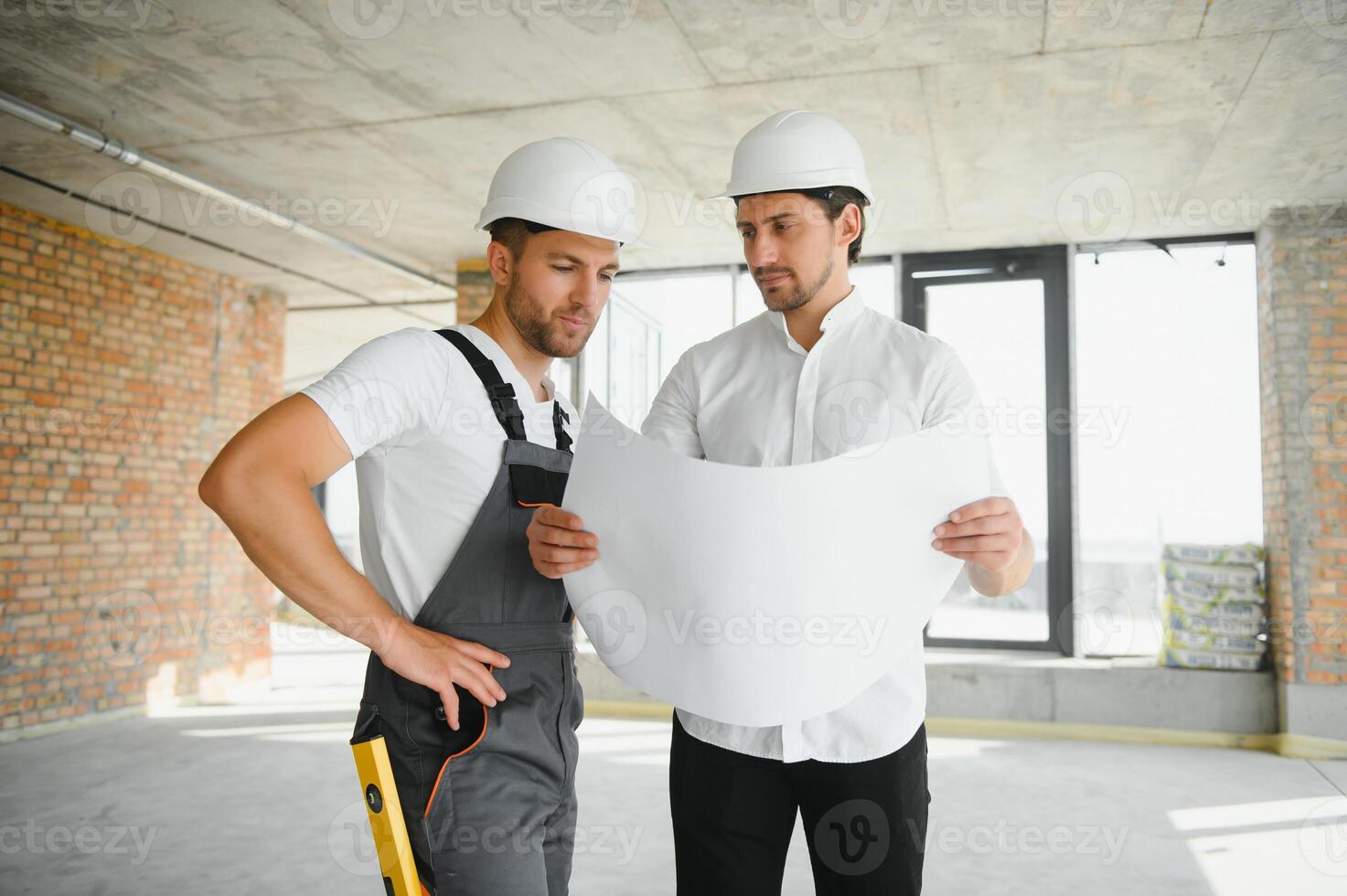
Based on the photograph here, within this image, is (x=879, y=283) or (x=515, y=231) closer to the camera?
(x=515, y=231)

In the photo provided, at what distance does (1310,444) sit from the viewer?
5.74 meters

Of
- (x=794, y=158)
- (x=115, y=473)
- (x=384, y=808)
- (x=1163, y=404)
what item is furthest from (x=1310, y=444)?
(x=115, y=473)

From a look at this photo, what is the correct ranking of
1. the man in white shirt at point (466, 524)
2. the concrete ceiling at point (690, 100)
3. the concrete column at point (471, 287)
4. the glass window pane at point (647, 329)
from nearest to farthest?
the man in white shirt at point (466, 524) < the concrete ceiling at point (690, 100) < the concrete column at point (471, 287) < the glass window pane at point (647, 329)

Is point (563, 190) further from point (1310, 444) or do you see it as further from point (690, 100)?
point (1310, 444)

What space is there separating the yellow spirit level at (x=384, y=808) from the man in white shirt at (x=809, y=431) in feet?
1.42

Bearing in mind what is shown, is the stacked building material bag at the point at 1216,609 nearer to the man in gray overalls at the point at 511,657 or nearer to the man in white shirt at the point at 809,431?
the man in white shirt at the point at 809,431

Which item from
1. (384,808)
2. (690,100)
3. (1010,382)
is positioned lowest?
(384,808)

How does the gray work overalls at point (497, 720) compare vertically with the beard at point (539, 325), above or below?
below

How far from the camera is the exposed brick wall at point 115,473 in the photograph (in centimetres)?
601

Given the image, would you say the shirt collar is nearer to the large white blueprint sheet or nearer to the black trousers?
the large white blueprint sheet

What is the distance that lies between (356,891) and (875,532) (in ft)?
10.3

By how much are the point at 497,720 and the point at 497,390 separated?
48 cm

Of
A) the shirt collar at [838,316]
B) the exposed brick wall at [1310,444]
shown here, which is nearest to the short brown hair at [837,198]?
the shirt collar at [838,316]

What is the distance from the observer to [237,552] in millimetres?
7906
